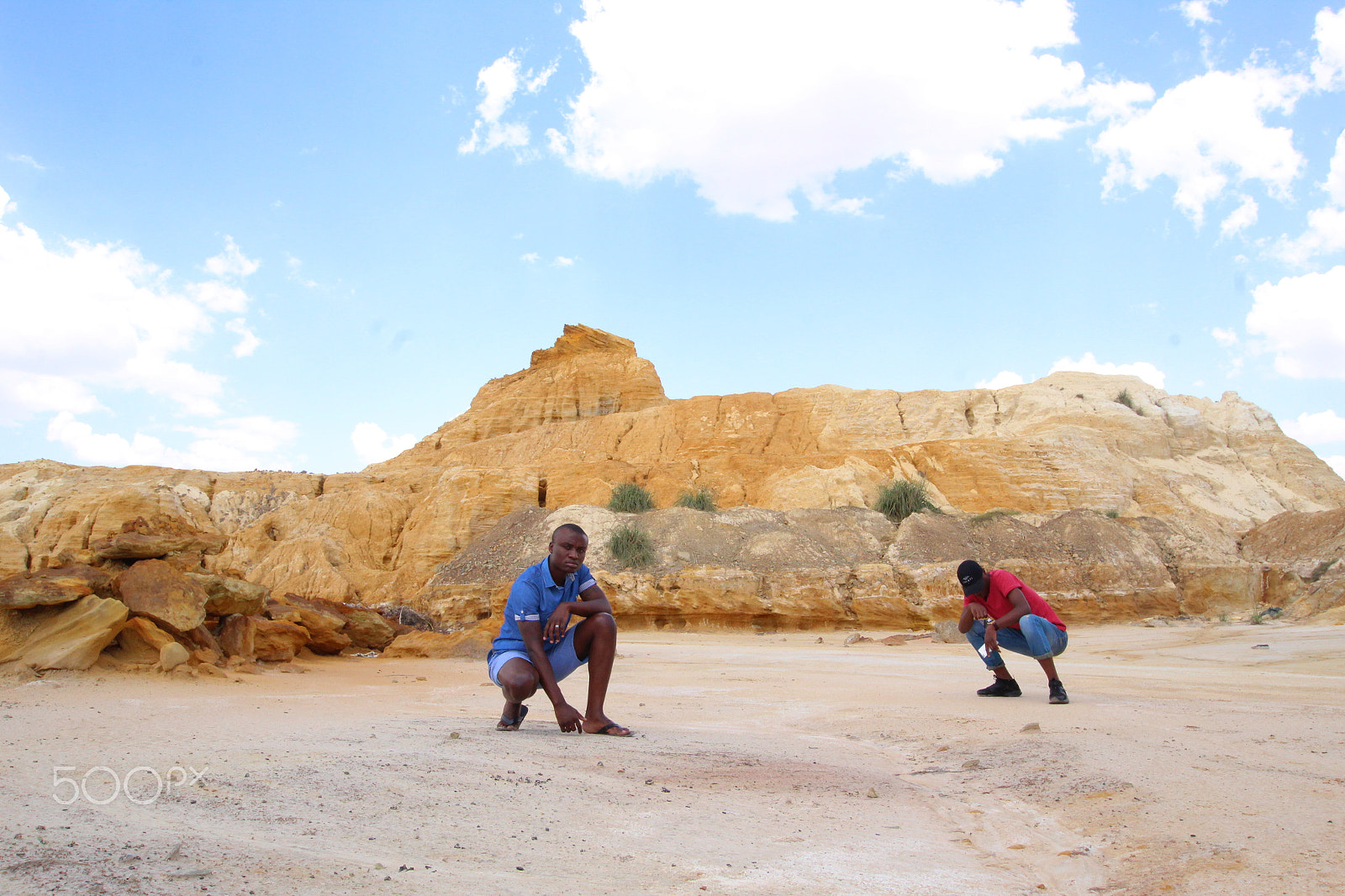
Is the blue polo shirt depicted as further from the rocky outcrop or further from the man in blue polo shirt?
the rocky outcrop

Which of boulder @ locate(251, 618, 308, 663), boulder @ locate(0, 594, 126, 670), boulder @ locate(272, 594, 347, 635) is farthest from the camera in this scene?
boulder @ locate(272, 594, 347, 635)

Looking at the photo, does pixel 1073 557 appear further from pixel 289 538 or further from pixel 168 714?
pixel 289 538

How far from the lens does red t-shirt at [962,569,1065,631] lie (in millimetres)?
6328

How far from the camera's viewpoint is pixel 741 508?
1934cm

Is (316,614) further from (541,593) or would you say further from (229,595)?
(541,593)

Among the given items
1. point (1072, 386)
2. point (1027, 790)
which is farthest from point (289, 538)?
point (1072, 386)

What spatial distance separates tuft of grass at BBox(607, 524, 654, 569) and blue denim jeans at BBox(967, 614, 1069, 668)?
11.5 m

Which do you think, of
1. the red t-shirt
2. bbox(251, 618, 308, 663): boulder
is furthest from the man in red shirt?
bbox(251, 618, 308, 663): boulder

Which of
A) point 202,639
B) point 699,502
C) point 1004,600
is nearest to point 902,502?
point 699,502

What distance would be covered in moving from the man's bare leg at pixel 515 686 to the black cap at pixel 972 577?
11.0 ft

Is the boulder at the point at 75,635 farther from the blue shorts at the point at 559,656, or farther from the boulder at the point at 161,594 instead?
the blue shorts at the point at 559,656

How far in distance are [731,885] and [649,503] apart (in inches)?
912

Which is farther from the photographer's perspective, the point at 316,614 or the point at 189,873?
the point at 316,614

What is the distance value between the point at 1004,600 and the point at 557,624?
12.4ft
